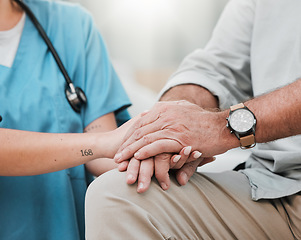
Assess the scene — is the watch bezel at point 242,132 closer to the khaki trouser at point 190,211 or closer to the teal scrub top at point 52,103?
the khaki trouser at point 190,211

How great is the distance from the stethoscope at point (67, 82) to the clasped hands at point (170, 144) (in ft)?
0.79

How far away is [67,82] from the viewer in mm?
998

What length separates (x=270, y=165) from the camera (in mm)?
906

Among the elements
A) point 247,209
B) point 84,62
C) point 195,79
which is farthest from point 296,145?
point 84,62

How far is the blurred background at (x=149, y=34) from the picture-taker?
191cm

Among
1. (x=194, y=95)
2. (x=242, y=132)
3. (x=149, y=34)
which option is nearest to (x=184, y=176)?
(x=242, y=132)

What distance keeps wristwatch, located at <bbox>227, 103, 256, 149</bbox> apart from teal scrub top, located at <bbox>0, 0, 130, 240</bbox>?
1.35 ft

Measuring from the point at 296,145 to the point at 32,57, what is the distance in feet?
2.46

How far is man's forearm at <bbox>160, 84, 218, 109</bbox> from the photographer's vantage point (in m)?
1.01

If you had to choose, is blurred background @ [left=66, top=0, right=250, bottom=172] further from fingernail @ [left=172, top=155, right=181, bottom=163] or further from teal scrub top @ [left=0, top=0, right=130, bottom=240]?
fingernail @ [left=172, top=155, right=181, bottom=163]

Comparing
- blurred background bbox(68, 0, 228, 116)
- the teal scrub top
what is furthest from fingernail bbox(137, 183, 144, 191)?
blurred background bbox(68, 0, 228, 116)

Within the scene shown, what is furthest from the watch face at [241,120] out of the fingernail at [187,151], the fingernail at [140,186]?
the fingernail at [140,186]

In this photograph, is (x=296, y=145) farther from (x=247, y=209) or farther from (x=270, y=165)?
(x=247, y=209)

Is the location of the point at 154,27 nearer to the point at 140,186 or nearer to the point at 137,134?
the point at 137,134
